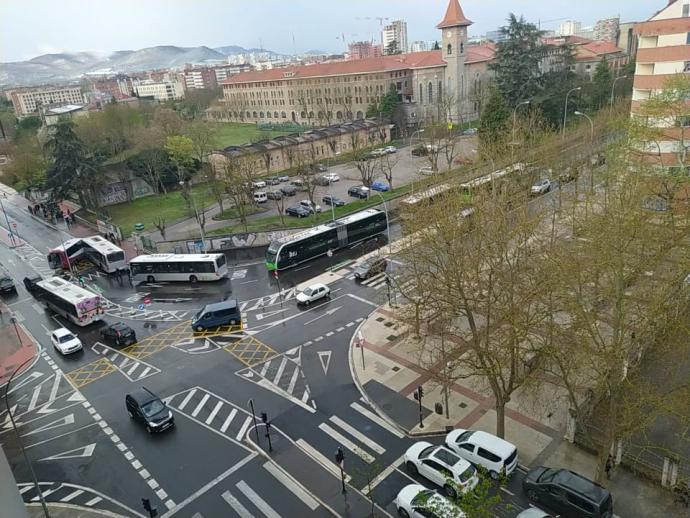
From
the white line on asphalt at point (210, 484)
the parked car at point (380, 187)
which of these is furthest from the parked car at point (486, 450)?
the parked car at point (380, 187)

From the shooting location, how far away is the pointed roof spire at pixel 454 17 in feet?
309

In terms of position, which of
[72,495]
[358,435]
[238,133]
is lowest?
[72,495]

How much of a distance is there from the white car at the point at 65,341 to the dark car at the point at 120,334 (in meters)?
1.73

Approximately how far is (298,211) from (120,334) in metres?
25.5

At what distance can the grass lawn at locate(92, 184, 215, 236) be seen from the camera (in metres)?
56.5

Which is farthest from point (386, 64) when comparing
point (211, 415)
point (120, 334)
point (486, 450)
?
point (486, 450)

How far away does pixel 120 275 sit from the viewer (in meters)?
42.2

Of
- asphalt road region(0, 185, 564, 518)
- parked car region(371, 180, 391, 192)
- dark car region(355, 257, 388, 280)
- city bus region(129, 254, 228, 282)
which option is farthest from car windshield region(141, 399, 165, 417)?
parked car region(371, 180, 391, 192)

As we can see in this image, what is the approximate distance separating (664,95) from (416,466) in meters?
18.8

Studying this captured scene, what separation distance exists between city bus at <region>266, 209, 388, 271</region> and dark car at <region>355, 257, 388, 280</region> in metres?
5.12

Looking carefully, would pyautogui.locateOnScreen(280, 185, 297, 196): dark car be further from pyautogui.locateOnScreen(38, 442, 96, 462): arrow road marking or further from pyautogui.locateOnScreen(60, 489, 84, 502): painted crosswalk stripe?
pyautogui.locateOnScreen(60, 489, 84, 502): painted crosswalk stripe

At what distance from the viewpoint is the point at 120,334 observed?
99.4 ft

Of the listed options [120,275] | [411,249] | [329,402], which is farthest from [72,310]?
[411,249]

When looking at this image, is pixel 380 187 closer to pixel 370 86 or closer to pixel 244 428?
pixel 244 428
